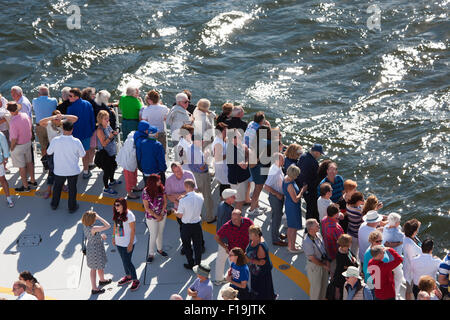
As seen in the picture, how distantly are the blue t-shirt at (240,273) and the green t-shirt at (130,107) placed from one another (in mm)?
5122

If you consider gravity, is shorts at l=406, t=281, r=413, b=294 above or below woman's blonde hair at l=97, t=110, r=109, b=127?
below

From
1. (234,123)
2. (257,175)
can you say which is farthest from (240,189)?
(234,123)

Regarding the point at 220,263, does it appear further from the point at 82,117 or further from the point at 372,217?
the point at 82,117

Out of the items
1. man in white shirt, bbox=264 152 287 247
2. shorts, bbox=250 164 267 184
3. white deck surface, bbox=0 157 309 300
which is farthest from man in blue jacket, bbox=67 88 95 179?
man in white shirt, bbox=264 152 287 247

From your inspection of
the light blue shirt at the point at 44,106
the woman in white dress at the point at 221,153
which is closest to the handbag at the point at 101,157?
the light blue shirt at the point at 44,106

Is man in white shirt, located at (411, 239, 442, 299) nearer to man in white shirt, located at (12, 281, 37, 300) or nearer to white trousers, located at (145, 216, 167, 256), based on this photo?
white trousers, located at (145, 216, 167, 256)

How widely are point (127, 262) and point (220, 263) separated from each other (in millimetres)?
1403

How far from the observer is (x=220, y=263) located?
10188 millimetres

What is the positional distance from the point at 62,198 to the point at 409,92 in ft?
51.6

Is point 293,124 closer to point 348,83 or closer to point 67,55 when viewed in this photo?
point 348,83

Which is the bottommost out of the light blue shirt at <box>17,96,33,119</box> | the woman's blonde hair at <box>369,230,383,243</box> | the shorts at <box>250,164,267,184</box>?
the shorts at <box>250,164,267,184</box>

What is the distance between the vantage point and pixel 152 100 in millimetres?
12727

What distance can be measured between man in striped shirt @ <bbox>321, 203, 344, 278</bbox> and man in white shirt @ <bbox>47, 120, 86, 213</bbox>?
468 cm

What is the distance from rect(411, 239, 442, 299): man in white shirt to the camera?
916 cm
